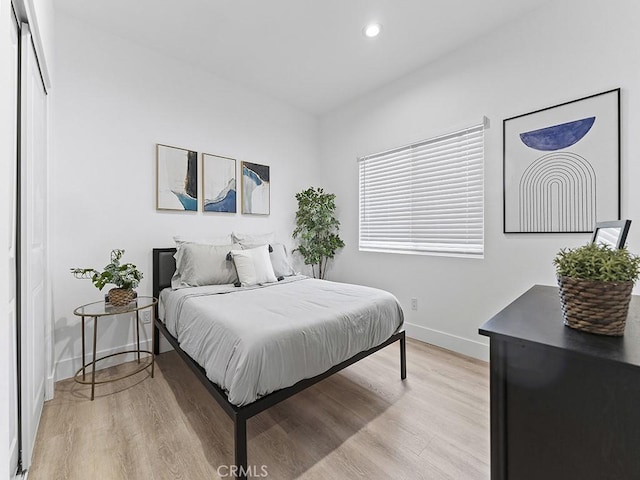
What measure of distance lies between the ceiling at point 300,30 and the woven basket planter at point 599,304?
2400 mm

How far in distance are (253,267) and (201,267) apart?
46cm

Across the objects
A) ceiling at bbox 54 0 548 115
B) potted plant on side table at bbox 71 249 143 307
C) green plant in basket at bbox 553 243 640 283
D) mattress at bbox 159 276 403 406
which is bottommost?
mattress at bbox 159 276 403 406

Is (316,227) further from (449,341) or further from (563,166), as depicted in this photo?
(563,166)

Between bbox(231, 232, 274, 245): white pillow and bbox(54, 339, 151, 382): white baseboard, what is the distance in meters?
1.30

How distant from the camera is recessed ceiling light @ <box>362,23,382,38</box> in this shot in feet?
8.14

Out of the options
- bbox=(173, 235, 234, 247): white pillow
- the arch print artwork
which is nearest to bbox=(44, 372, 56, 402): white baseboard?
bbox=(173, 235, 234, 247): white pillow

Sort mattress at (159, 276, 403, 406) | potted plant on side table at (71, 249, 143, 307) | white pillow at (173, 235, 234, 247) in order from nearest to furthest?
mattress at (159, 276, 403, 406)
potted plant on side table at (71, 249, 143, 307)
white pillow at (173, 235, 234, 247)

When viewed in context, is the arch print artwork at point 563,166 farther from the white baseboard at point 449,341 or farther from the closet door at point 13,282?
the closet door at point 13,282

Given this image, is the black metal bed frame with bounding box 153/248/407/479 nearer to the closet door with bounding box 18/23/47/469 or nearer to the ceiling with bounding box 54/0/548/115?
the closet door with bounding box 18/23/47/469

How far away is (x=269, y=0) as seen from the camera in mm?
2209

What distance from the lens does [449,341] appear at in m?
2.85

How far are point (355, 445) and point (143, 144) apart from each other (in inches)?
118

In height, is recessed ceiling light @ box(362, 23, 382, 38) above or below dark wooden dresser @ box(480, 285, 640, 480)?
above

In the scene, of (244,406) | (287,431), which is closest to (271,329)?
(244,406)
